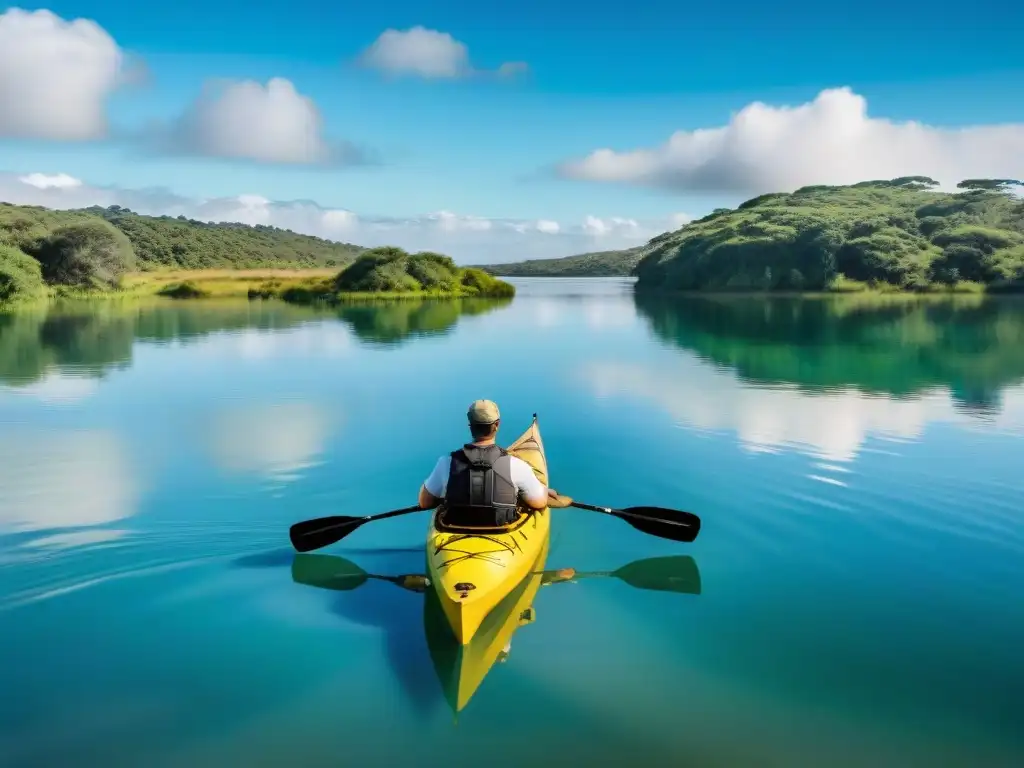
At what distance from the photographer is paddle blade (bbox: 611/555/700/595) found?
28.4 feet

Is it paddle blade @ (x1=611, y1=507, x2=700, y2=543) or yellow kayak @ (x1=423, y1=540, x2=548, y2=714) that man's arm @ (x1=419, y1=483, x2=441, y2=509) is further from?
paddle blade @ (x1=611, y1=507, x2=700, y2=543)

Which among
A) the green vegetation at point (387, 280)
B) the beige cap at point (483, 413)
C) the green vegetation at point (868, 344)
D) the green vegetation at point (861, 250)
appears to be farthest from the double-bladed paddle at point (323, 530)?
the green vegetation at point (861, 250)

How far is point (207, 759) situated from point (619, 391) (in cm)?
1720

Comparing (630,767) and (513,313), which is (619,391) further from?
(513,313)

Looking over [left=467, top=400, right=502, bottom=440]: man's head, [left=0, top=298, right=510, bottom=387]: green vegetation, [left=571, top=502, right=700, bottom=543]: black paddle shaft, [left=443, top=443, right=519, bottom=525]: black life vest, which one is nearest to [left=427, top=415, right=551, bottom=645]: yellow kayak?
[left=443, top=443, right=519, bottom=525]: black life vest

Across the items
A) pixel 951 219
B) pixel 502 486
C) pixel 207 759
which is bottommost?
pixel 207 759

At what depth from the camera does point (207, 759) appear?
5535 mm

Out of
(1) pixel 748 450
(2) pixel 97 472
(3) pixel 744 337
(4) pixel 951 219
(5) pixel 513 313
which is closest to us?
(2) pixel 97 472

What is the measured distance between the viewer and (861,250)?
83188mm

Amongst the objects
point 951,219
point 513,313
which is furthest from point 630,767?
point 951,219

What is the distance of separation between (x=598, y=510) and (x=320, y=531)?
11.0 feet

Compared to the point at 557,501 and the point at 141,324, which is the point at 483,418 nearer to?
the point at 557,501

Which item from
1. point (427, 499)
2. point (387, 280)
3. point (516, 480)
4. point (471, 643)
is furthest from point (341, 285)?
point (471, 643)

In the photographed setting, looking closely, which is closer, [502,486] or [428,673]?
[428,673]
